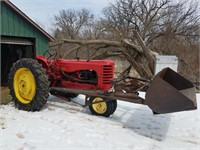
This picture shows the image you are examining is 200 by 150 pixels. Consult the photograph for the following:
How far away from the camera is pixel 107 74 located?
589 cm

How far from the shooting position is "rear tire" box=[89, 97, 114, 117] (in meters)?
5.73

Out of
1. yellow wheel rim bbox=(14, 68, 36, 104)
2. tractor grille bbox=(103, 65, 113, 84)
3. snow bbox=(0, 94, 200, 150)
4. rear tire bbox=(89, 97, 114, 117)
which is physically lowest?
snow bbox=(0, 94, 200, 150)

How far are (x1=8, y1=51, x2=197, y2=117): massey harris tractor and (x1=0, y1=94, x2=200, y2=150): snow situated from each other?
1.03 ft

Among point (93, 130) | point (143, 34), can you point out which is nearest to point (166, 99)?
point (93, 130)

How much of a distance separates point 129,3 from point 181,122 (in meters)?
19.4

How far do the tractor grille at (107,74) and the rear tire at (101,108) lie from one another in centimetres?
44

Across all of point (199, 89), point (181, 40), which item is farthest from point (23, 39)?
point (181, 40)

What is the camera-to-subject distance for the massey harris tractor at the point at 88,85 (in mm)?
5090

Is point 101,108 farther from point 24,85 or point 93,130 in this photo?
point 24,85

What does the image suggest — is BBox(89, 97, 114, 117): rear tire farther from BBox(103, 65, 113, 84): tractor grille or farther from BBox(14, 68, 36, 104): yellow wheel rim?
BBox(14, 68, 36, 104): yellow wheel rim

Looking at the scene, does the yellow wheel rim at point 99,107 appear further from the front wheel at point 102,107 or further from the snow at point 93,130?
the snow at point 93,130

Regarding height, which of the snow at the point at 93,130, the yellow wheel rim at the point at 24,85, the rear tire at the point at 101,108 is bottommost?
the snow at the point at 93,130

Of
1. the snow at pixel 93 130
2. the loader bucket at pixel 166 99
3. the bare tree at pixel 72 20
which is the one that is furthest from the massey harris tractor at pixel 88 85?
Result: the bare tree at pixel 72 20

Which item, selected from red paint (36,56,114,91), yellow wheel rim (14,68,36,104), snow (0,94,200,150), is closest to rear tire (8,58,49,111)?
yellow wheel rim (14,68,36,104)
